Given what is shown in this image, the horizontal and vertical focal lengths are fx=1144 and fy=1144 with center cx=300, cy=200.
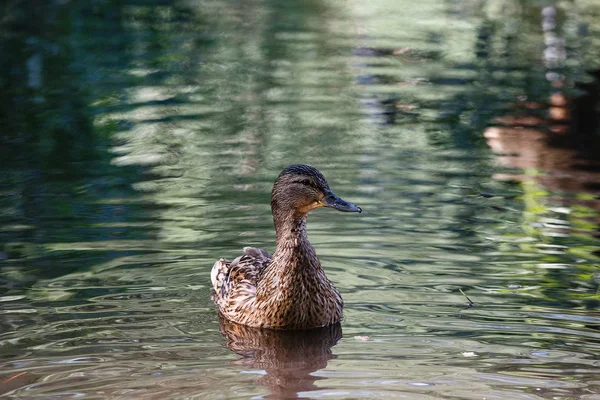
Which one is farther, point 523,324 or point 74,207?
point 74,207

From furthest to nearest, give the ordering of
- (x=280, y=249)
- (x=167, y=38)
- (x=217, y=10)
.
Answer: (x=217, y=10) < (x=167, y=38) < (x=280, y=249)

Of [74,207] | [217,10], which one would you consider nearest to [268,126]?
[74,207]

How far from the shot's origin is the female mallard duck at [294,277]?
8430 mm

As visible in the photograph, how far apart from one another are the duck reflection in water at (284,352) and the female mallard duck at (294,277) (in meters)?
0.08

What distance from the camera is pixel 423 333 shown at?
8156 millimetres

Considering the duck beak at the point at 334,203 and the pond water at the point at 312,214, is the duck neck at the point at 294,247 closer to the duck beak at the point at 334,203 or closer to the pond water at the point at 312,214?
the duck beak at the point at 334,203

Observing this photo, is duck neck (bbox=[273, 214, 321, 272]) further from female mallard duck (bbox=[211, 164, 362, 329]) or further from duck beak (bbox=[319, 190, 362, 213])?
duck beak (bbox=[319, 190, 362, 213])

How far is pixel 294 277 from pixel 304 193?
2.06ft

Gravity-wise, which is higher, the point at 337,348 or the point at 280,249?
the point at 280,249

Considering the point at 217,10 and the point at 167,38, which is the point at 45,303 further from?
the point at 217,10

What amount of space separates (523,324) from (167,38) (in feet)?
47.8

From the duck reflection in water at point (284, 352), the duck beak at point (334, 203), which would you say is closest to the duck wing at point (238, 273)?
the duck reflection in water at point (284, 352)

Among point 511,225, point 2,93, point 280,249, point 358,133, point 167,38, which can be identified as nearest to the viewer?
point 280,249

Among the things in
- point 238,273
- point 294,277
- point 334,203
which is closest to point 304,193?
point 334,203
